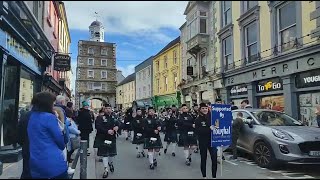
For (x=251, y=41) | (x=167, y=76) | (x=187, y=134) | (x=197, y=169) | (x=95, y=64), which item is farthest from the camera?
(x=167, y=76)

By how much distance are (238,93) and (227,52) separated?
2924 millimetres

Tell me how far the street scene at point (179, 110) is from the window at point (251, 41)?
2.2 inches

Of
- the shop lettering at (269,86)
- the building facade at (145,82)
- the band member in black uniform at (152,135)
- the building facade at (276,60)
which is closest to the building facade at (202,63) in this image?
the building facade at (276,60)

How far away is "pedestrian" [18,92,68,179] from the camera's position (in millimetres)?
3832

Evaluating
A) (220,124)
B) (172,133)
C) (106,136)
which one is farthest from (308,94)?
(106,136)

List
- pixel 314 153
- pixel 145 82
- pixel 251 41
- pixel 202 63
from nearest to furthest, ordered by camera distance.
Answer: pixel 314 153 < pixel 251 41 < pixel 202 63 < pixel 145 82

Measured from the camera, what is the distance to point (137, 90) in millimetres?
50938

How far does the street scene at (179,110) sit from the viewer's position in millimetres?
4258

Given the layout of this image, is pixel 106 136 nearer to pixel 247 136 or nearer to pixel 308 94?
pixel 247 136

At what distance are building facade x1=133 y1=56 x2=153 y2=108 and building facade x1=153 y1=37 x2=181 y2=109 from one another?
143 centimetres

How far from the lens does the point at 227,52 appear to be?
2161 centimetres

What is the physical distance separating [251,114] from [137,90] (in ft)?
134

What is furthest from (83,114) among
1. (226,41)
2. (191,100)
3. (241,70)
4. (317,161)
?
(191,100)

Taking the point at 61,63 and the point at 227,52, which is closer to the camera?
the point at 61,63
